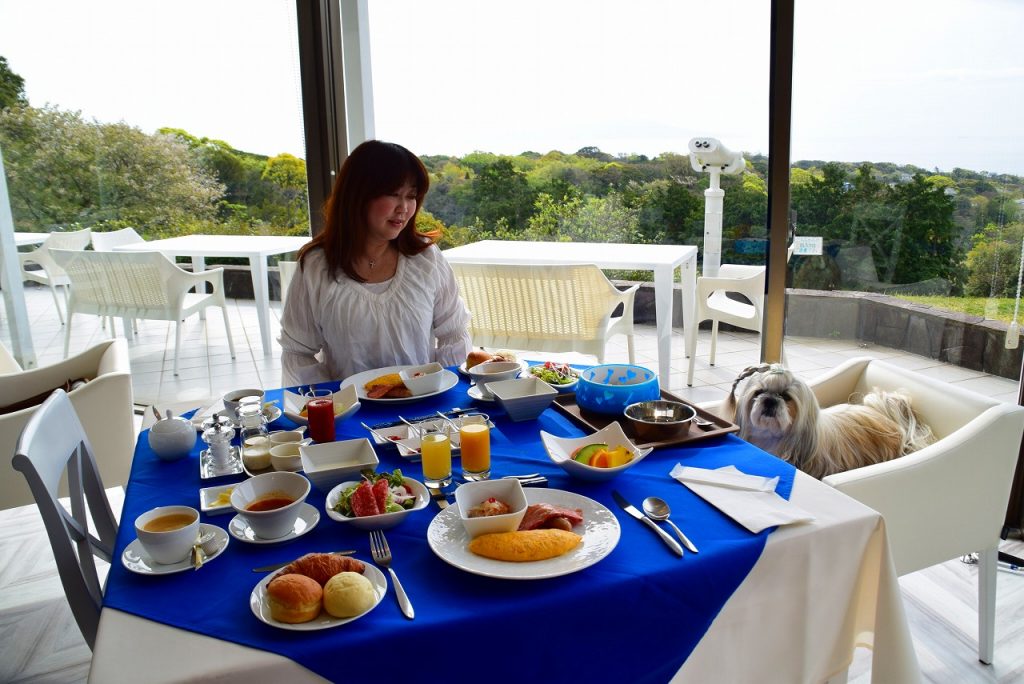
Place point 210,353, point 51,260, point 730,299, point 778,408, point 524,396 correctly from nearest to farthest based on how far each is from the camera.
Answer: point 524,396 → point 778,408 → point 730,299 → point 51,260 → point 210,353

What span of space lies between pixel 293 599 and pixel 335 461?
0.48 m

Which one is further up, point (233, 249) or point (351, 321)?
point (233, 249)

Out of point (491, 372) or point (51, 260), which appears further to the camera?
point (51, 260)

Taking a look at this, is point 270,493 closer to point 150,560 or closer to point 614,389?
point 150,560

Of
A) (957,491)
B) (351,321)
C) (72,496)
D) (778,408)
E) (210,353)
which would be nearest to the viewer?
(72,496)

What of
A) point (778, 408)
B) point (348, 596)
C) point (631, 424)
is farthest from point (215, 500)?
point (778, 408)

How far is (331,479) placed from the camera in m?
1.29

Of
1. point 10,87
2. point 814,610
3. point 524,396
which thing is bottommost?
point 814,610

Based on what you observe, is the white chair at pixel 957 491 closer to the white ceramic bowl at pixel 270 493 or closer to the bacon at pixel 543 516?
the bacon at pixel 543 516

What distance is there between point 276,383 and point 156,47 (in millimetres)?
1738

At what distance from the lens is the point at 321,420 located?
1.53m

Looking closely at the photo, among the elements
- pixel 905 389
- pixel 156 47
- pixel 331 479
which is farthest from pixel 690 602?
pixel 156 47

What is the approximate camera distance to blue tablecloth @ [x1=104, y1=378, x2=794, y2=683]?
0.90 metres

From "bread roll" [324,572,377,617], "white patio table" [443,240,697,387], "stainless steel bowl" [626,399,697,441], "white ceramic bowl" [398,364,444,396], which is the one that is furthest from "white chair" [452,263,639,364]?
"bread roll" [324,572,377,617]
